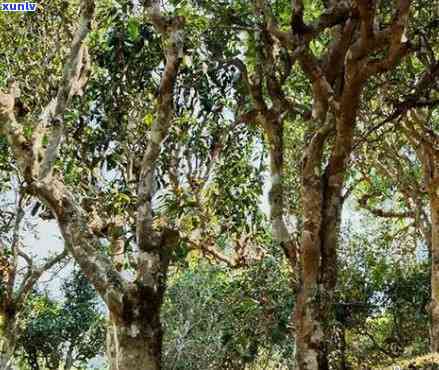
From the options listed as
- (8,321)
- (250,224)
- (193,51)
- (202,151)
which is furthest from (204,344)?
(193,51)

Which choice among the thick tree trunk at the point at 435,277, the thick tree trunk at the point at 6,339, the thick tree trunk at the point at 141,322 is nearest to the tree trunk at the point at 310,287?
the thick tree trunk at the point at 141,322

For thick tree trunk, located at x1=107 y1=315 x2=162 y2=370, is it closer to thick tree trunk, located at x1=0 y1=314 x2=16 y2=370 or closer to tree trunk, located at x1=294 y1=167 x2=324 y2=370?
tree trunk, located at x1=294 y1=167 x2=324 y2=370

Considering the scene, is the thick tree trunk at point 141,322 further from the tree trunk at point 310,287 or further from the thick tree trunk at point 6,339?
the thick tree trunk at point 6,339

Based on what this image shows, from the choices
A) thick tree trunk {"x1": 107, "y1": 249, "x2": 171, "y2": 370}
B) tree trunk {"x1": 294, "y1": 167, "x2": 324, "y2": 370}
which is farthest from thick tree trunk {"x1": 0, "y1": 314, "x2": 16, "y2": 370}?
tree trunk {"x1": 294, "y1": 167, "x2": 324, "y2": 370}

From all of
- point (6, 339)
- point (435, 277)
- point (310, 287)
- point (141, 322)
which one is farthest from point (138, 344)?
point (6, 339)

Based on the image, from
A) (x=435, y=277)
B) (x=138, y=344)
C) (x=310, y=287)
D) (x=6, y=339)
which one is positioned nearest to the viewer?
(x=138, y=344)

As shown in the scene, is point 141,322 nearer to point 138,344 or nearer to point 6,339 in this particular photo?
point 138,344

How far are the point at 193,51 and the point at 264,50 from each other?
890 mm

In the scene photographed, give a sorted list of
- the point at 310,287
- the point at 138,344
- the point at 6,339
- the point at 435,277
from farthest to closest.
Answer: the point at 6,339, the point at 435,277, the point at 310,287, the point at 138,344

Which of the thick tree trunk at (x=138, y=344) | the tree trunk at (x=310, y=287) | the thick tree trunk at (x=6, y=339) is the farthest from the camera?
the thick tree trunk at (x=6, y=339)

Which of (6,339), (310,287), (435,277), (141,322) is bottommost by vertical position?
(141,322)

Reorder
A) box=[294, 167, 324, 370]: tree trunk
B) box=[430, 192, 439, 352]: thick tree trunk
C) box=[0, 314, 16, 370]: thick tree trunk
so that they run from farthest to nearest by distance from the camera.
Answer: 1. box=[0, 314, 16, 370]: thick tree trunk
2. box=[430, 192, 439, 352]: thick tree trunk
3. box=[294, 167, 324, 370]: tree trunk

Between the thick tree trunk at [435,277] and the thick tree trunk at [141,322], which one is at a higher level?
the thick tree trunk at [435,277]

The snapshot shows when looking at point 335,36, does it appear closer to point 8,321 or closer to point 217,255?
point 217,255
